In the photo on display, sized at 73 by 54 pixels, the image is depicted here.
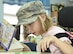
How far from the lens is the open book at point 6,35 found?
2.96 ft

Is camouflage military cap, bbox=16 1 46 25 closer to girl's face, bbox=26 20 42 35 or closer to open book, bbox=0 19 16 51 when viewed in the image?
girl's face, bbox=26 20 42 35

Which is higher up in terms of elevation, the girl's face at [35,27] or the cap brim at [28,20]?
the cap brim at [28,20]

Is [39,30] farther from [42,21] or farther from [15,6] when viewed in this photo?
[15,6]

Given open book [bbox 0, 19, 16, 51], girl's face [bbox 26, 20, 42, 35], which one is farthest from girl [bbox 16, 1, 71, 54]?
open book [bbox 0, 19, 16, 51]

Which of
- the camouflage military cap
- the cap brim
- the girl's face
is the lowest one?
the girl's face

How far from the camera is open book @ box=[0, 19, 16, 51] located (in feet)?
2.96

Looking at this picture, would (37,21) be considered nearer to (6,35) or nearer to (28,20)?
(28,20)

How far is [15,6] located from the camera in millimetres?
3645

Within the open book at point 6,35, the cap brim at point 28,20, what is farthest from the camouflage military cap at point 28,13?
the open book at point 6,35

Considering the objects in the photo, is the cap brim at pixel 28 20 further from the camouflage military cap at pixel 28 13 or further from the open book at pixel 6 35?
the open book at pixel 6 35

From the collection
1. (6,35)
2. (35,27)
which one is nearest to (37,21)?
(35,27)

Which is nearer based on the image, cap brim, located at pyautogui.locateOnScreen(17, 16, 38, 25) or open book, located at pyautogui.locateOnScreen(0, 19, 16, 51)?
open book, located at pyautogui.locateOnScreen(0, 19, 16, 51)

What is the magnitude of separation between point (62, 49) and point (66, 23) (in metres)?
0.79

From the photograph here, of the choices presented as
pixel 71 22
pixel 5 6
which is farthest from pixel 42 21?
pixel 5 6
